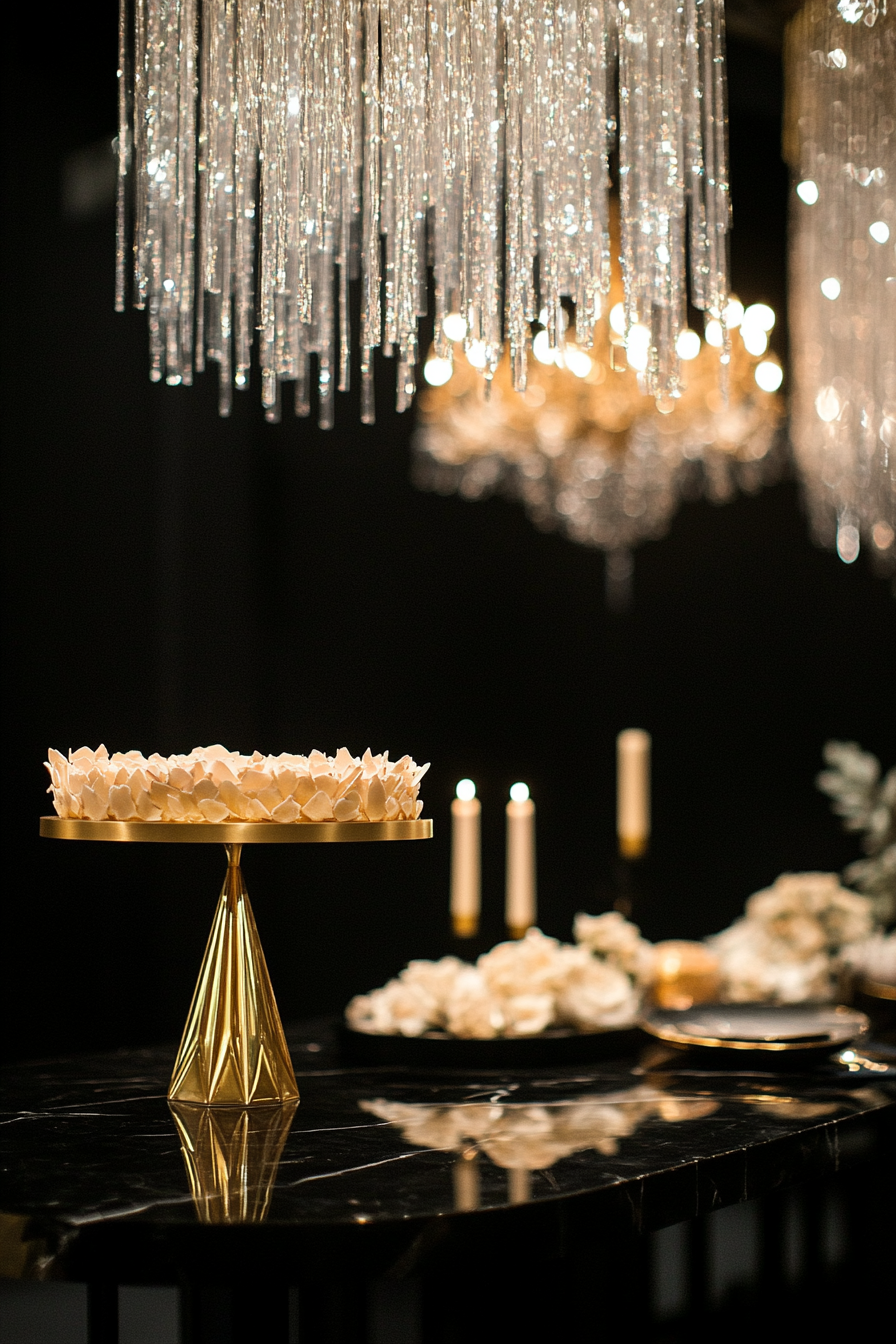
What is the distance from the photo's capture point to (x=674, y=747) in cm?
431

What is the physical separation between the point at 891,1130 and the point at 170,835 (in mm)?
945

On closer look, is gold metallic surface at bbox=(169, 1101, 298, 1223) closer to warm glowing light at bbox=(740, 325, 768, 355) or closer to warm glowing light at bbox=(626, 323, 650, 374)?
warm glowing light at bbox=(626, 323, 650, 374)

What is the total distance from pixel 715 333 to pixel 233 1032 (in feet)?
3.77

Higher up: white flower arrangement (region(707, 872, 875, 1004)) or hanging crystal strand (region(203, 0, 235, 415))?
hanging crystal strand (region(203, 0, 235, 415))

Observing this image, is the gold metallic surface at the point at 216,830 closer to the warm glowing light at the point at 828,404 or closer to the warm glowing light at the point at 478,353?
the warm glowing light at the point at 478,353

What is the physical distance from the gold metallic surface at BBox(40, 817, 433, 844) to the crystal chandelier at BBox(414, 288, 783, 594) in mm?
1968

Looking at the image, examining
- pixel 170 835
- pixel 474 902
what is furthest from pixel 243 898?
pixel 474 902

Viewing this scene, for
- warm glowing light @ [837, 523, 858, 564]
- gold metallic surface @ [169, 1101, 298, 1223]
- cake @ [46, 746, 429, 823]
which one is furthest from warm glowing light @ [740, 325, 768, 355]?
gold metallic surface @ [169, 1101, 298, 1223]

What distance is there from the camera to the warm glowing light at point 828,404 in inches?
117

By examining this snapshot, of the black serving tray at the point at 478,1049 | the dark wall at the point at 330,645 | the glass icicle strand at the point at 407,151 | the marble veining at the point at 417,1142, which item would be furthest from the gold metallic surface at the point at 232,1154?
the dark wall at the point at 330,645

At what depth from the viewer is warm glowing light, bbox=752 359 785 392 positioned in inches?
140

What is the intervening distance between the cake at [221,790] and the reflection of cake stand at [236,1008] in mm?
17

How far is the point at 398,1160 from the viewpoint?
132 cm

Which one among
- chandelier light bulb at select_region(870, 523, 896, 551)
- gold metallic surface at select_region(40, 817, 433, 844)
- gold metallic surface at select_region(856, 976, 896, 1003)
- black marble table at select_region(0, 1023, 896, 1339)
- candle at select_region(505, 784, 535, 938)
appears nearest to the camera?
black marble table at select_region(0, 1023, 896, 1339)
